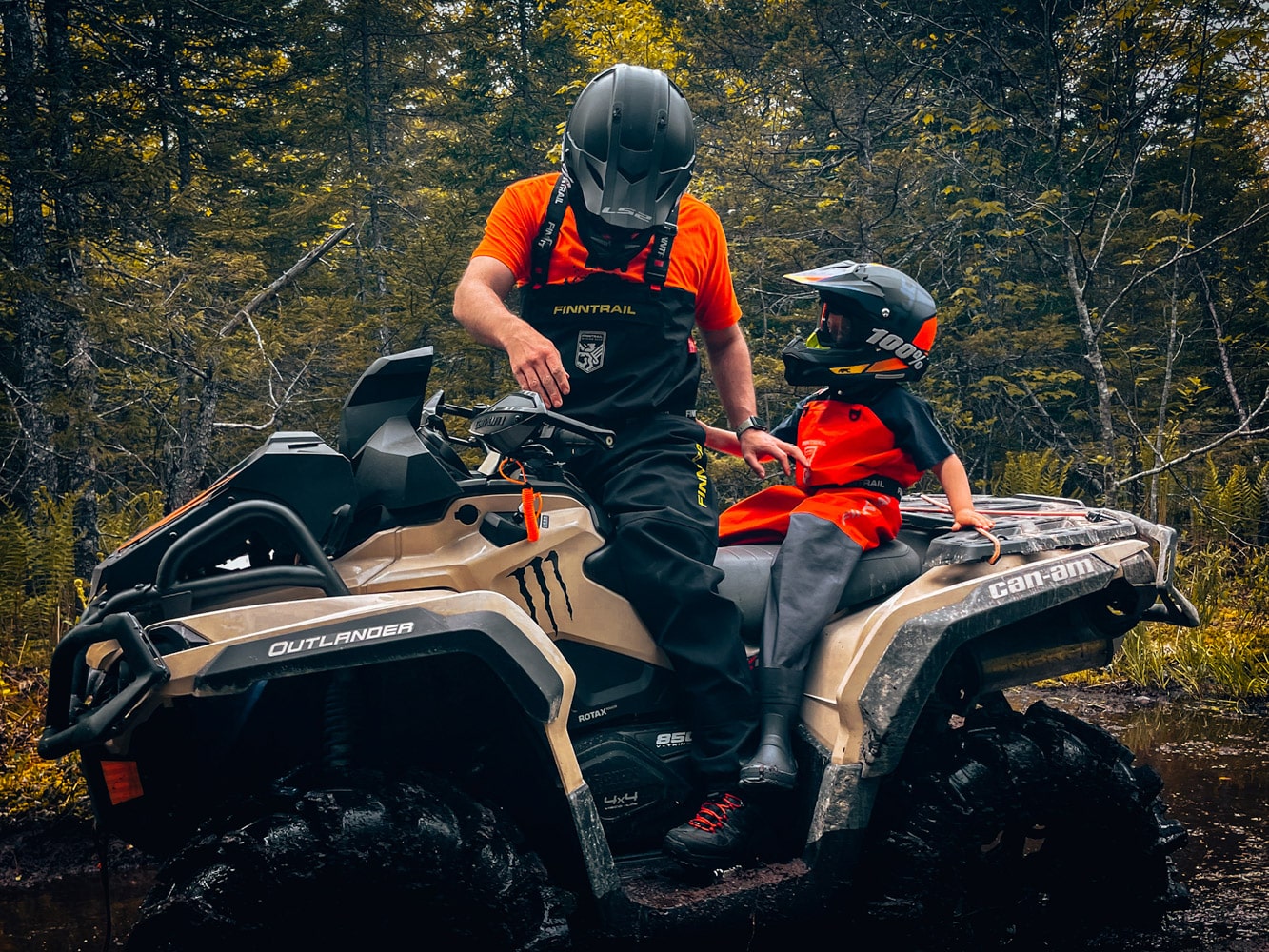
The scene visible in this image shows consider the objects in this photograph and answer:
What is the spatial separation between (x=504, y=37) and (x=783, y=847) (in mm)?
15206

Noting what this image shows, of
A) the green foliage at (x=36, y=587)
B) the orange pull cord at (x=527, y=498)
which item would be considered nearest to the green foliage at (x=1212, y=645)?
the orange pull cord at (x=527, y=498)

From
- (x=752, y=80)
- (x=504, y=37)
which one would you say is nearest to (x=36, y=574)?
(x=504, y=37)

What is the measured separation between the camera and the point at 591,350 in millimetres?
3066

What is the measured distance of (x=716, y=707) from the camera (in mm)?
2850

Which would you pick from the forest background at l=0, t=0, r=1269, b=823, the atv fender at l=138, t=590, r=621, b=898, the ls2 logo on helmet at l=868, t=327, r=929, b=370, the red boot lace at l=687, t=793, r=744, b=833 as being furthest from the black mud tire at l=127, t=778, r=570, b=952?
the forest background at l=0, t=0, r=1269, b=823

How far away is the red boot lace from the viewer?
108 inches

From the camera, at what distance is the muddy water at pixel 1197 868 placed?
3391 millimetres

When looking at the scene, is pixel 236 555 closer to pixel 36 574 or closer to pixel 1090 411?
pixel 36 574

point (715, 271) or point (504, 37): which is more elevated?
point (504, 37)

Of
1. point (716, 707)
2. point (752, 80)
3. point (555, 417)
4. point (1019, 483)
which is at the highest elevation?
point (752, 80)

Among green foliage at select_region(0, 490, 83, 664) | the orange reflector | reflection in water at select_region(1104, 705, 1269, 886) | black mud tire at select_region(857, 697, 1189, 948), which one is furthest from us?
green foliage at select_region(0, 490, 83, 664)

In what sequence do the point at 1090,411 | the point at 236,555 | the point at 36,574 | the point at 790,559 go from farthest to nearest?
the point at 1090,411 → the point at 36,574 → the point at 790,559 → the point at 236,555

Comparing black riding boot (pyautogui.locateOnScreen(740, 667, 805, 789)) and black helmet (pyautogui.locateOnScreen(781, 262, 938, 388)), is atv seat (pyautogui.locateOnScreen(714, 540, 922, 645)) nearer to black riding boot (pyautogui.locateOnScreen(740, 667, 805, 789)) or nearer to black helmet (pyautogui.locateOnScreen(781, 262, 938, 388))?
black riding boot (pyautogui.locateOnScreen(740, 667, 805, 789))

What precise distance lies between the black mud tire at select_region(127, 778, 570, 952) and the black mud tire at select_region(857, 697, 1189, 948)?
1.00 m
